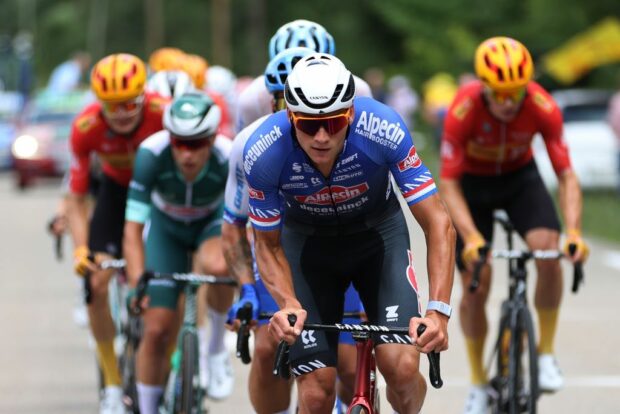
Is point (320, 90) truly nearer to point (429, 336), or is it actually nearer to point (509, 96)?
point (429, 336)

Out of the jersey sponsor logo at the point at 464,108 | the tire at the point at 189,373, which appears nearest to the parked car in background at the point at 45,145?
the jersey sponsor logo at the point at 464,108

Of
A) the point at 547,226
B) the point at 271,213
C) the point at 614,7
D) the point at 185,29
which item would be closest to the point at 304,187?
the point at 271,213

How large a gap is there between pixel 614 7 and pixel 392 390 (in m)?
27.1

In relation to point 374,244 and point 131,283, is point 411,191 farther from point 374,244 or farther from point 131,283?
point 131,283

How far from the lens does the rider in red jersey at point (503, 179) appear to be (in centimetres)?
818

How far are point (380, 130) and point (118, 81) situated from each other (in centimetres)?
299

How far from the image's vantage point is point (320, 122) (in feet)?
19.0

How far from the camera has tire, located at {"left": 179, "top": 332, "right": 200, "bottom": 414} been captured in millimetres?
7641

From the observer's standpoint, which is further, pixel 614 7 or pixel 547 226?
pixel 614 7

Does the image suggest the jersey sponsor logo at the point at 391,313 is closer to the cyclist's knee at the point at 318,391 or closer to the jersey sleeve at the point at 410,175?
the cyclist's knee at the point at 318,391

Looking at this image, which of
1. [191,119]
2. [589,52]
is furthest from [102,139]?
[589,52]

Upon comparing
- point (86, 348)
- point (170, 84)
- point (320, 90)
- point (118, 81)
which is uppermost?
point (170, 84)

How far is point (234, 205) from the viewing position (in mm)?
6988

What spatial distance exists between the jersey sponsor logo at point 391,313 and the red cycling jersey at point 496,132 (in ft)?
7.74
